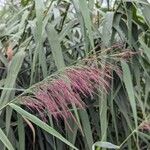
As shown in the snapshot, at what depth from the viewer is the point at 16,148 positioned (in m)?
1.21

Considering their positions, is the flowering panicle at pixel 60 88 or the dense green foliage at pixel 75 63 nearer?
the flowering panicle at pixel 60 88

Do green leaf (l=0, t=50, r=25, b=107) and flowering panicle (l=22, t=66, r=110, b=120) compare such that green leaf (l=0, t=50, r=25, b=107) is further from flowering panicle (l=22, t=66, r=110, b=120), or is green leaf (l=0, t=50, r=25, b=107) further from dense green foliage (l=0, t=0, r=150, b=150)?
flowering panicle (l=22, t=66, r=110, b=120)

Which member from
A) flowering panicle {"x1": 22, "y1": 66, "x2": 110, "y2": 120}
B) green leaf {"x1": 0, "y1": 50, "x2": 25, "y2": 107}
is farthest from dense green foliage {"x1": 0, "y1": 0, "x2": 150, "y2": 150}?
flowering panicle {"x1": 22, "y1": 66, "x2": 110, "y2": 120}

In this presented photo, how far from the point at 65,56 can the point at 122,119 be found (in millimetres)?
255

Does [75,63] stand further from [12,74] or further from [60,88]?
[60,88]

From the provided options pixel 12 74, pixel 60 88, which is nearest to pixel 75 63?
pixel 12 74

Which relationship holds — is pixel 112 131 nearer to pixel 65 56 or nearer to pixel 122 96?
pixel 122 96

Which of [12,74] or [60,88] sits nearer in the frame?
[60,88]

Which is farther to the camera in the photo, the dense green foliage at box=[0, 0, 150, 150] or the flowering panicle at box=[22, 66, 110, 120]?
the dense green foliage at box=[0, 0, 150, 150]

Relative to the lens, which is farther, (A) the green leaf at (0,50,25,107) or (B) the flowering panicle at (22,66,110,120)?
(A) the green leaf at (0,50,25,107)

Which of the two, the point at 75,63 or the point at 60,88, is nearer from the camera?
the point at 60,88

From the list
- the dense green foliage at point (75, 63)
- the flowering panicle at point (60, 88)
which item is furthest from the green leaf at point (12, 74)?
the flowering panicle at point (60, 88)

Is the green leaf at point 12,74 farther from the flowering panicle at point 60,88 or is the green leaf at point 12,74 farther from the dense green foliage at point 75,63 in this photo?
the flowering panicle at point 60,88

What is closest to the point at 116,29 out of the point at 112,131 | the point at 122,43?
the point at 122,43
